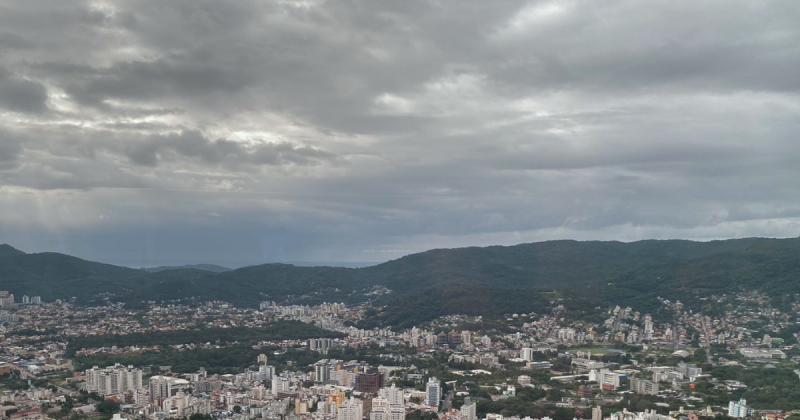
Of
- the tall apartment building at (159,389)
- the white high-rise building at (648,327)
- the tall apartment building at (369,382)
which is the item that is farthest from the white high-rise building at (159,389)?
the white high-rise building at (648,327)

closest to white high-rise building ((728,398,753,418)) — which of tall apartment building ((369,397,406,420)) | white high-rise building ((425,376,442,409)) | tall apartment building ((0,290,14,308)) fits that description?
white high-rise building ((425,376,442,409))

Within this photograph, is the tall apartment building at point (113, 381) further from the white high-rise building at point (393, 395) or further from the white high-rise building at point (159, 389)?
the white high-rise building at point (393, 395)

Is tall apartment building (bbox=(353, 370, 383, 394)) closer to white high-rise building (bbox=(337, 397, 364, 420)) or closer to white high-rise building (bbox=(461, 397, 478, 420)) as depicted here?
Result: white high-rise building (bbox=(337, 397, 364, 420))

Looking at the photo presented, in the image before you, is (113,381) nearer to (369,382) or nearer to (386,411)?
(369,382)

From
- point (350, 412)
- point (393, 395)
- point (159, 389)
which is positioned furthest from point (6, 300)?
point (350, 412)

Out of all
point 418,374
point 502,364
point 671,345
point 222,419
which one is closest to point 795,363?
point 671,345
